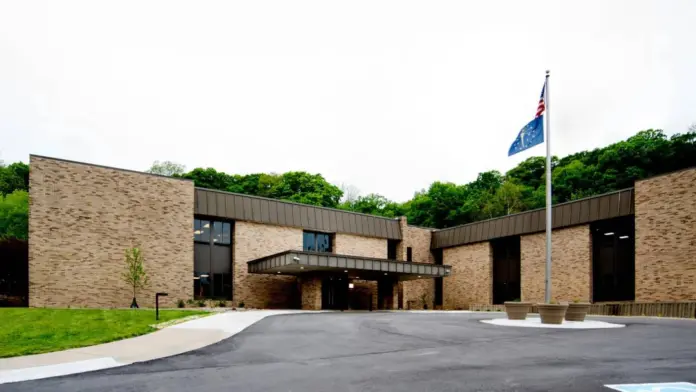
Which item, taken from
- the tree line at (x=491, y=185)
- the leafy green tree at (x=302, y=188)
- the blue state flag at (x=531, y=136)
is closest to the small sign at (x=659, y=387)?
the blue state flag at (x=531, y=136)

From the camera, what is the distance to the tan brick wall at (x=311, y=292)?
38.2 m

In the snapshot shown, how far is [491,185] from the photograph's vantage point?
7800cm

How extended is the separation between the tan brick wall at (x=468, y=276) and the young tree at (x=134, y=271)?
26.8 metres

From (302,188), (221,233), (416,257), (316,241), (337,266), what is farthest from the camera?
(302,188)

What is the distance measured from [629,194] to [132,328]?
29.9m

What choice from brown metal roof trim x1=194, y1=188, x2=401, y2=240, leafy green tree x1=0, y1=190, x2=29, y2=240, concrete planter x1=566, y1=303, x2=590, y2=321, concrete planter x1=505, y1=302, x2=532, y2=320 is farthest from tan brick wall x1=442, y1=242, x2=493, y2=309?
leafy green tree x1=0, y1=190, x2=29, y2=240

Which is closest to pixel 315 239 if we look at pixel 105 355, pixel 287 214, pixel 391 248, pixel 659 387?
pixel 287 214

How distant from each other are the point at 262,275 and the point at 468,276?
1840 centimetres

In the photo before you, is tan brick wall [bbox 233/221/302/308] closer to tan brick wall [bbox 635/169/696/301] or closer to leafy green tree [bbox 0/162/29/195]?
tan brick wall [bbox 635/169/696/301]

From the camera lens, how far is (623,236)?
33.6 m

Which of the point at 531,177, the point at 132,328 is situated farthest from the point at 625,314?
the point at 531,177

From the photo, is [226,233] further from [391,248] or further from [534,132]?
[534,132]

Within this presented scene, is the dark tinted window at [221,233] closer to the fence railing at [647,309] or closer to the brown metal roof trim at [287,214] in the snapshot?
the brown metal roof trim at [287,214]

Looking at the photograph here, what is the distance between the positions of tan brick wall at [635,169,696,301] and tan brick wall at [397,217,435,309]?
67.5 ft
